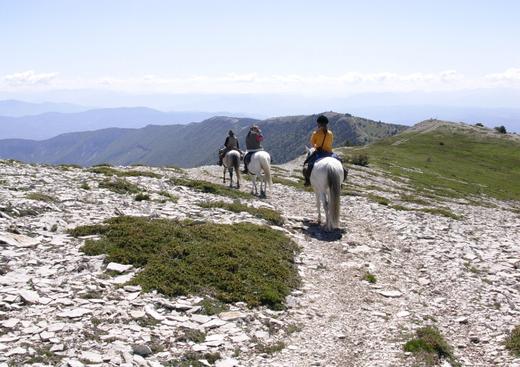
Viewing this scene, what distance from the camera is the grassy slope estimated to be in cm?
6212

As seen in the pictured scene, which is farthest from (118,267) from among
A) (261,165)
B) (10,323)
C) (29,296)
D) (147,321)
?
(261,165)

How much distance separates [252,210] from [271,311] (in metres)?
11.3

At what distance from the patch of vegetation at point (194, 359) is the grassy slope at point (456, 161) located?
4491 centimetres

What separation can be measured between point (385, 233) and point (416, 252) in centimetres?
337

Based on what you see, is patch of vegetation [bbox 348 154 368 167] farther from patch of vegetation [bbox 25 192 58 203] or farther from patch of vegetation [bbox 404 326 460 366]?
patch of vegetation [bbox 404 326 460 366]

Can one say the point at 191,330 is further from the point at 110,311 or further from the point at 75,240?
the point at 75,240

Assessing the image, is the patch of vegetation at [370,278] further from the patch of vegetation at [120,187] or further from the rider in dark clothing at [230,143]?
the rider in dark clothing at [230,143]

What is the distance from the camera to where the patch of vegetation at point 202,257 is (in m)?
12.9

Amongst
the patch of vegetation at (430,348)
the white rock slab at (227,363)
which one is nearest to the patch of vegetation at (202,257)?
the white rock slab at (227,363)

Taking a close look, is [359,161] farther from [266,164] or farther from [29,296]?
[29,296]

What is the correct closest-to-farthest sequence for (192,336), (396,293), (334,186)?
(192,336) → (396,293) → (334,186)

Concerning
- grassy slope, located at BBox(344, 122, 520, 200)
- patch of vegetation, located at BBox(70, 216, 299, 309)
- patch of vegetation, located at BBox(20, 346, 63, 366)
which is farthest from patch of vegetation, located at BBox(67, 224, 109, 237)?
grassy slope, located at BBox(344, 122, 520, 200)

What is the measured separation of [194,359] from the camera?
9.53 m

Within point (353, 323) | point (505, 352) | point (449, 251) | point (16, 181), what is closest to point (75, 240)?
point (353, 323)
